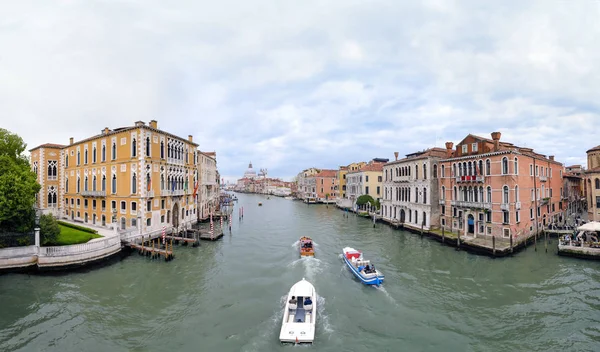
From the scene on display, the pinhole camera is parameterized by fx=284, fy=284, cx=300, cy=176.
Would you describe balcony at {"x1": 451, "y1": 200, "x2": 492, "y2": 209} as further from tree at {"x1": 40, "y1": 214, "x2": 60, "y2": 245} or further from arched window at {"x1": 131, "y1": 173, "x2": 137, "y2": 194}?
tree at {"x1": 40, "y1": 214, "x2": 60, "y2": 245}

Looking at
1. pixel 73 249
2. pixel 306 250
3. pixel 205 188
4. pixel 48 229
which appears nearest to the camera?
pixel 73 249

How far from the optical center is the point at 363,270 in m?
20.2

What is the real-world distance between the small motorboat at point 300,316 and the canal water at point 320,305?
0.50 metres

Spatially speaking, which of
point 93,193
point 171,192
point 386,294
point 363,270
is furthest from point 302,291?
point 93,193

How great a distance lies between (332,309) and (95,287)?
15243 mm

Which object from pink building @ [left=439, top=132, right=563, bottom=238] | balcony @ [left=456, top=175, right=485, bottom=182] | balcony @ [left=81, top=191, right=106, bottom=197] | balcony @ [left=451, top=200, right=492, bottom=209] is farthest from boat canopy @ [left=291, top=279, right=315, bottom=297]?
balcony @ [left=81, top=191, right=106, bottom=197]

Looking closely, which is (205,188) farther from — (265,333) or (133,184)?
(265,333)

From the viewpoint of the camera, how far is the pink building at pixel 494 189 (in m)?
27.6

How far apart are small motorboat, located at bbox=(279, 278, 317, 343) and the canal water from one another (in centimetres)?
50

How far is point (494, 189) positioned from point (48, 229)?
39.6 metres

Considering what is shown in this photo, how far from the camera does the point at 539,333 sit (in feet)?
44.1

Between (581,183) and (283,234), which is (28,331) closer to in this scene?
(283,234)

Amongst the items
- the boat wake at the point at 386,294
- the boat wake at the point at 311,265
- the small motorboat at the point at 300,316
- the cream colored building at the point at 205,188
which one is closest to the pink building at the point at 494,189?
the boat wake at the point at 386,294

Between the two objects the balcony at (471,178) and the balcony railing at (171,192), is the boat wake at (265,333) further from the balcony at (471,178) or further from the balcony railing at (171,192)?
the balcony at (471,178)
